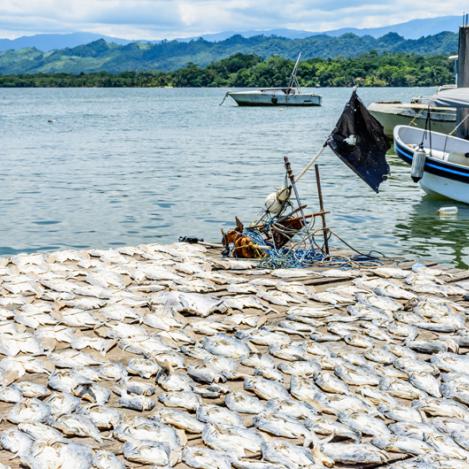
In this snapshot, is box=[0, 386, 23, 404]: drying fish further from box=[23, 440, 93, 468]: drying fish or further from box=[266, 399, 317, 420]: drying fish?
box=[266, 399, 317, 420]: drying fish

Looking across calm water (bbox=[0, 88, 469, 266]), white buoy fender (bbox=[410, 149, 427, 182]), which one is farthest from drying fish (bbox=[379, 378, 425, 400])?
white buoy fender (bbox=[410, 149, 427, 182])

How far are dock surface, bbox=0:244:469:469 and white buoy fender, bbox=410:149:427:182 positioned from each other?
32.2ft

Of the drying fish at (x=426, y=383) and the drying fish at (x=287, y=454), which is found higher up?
the drying fish at (x=287, y=454)

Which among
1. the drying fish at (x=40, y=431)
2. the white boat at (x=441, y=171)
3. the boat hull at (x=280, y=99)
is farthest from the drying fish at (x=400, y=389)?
the boat hull at (x=280, y=99)

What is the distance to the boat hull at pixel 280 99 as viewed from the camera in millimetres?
80500

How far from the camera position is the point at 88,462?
220 inches

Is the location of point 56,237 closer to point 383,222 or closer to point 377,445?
point 383,222

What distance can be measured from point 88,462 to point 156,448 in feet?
1.54

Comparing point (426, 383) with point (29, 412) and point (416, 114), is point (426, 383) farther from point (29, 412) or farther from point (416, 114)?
point (416, 114)

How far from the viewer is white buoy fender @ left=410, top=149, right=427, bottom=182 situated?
65.9ft

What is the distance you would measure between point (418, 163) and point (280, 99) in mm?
62161

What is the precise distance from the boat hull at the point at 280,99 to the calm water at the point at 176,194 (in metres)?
31.3

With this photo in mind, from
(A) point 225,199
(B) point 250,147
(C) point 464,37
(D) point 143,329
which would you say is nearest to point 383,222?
(A) point 225,199

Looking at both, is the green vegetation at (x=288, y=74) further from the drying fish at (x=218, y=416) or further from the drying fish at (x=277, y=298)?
the drying fish at (x=218, y=416)
